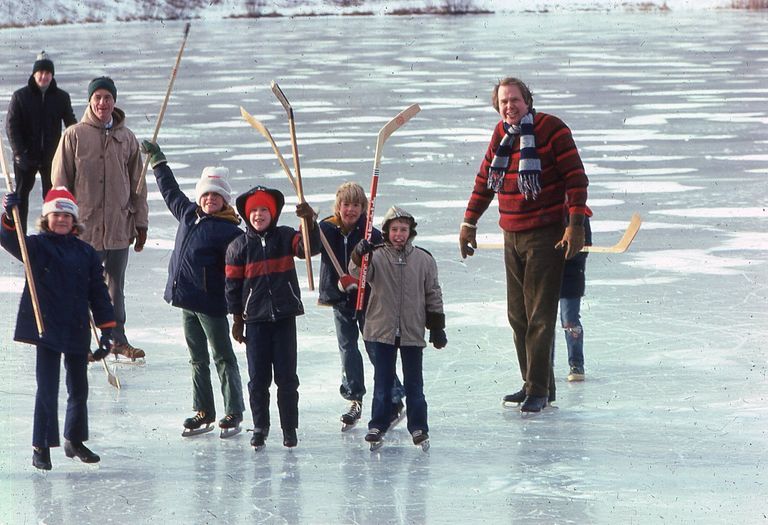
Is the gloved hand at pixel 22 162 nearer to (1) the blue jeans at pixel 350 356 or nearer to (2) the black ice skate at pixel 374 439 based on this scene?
(1) the blue jeans at pixel 350 356

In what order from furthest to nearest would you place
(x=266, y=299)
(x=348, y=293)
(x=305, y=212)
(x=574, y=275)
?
1. (x=574, y=275)
2. (x=348, y=293)
3. (x=266, y=299)
4. (x=305, y=212)

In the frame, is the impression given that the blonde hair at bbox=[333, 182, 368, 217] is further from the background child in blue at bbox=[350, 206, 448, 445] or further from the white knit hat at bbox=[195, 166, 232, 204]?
the white knit hat at bbox=[195, 166, 232, 204]

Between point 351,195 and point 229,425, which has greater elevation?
point 351,195

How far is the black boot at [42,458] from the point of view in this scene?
5646 mm

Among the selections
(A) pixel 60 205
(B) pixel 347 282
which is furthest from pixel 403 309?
(A) pixel 60 205

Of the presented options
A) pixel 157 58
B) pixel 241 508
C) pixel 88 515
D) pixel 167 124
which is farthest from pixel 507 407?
pixel 157 58

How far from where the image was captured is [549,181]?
6.45 m

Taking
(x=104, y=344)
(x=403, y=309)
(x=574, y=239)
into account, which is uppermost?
(x=574, y=239)

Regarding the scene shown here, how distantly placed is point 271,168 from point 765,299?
6901 millimetres

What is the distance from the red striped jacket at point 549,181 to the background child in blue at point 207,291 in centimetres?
127

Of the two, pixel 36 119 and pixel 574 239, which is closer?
pixel 574 239

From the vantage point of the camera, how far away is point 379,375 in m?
6.09

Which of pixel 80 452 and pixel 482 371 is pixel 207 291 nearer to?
pixel 80 452

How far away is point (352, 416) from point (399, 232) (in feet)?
2.92
